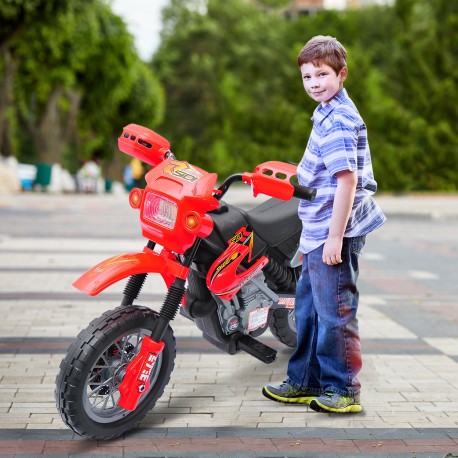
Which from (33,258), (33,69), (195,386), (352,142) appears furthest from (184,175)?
(33,69)

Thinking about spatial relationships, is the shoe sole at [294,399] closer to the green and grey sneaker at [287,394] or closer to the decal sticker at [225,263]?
the green and grey sneaker at [287,394]

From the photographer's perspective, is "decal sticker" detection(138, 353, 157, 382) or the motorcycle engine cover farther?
the motorcycle engine cover

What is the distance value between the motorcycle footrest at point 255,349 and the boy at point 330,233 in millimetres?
144

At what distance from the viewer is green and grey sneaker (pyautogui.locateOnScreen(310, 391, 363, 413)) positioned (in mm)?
4625

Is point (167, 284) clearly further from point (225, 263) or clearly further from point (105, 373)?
point (105, 373)

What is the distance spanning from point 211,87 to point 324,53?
2327 inches

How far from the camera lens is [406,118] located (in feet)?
127

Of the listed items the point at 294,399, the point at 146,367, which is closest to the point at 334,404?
the point at 294,399

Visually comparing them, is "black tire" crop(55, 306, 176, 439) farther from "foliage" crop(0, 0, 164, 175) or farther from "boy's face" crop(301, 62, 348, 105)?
"foliage" crop(0, 0, 164, 175)

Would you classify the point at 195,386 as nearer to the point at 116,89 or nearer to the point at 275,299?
the point at 275,299

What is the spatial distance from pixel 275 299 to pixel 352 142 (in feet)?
3.60

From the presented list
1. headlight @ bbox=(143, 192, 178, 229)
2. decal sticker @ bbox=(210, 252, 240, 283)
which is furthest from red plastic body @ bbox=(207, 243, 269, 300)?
headlight @ bbox=(143, 192, 178, 229)

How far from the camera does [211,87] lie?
62.8 m

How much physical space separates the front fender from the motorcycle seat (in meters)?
0.57
